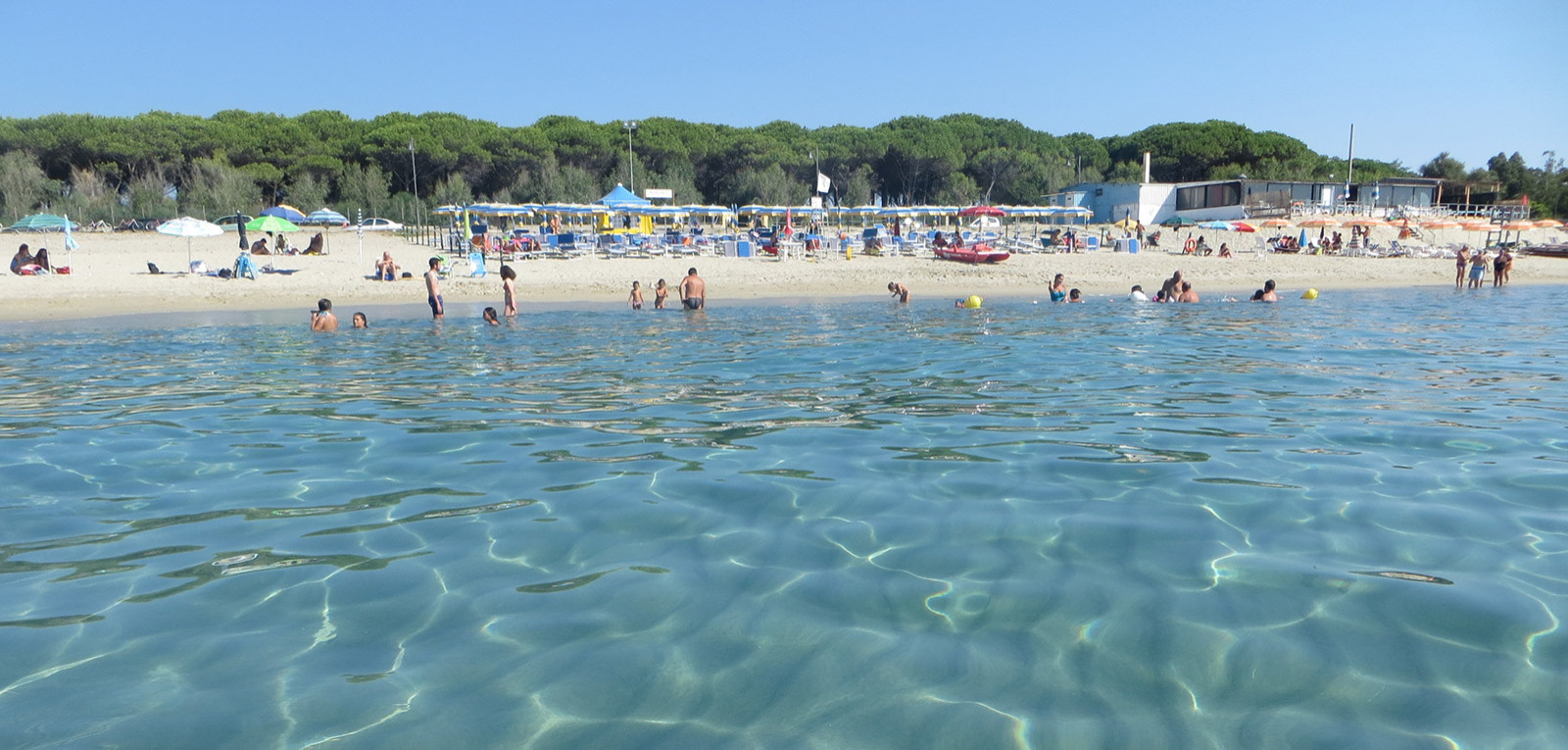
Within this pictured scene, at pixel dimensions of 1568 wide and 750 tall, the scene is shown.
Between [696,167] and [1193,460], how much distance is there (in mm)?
51242

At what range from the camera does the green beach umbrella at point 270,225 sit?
1873 centimetres

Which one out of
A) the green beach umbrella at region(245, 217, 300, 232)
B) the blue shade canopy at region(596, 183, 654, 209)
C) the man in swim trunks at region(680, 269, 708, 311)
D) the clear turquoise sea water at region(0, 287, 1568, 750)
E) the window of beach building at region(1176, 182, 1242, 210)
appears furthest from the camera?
the window of beach building at region(1176, 182, 1242, 210)

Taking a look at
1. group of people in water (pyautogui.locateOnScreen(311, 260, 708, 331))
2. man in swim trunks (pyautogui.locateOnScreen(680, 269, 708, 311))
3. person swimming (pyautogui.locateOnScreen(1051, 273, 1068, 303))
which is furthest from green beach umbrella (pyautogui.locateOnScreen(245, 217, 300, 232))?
person swimming (pyautogui.locateOnScreen(1051, 273, 1068, 303))

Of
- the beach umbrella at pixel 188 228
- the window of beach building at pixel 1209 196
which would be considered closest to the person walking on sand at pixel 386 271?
the beach umbrella at pixel 188 228

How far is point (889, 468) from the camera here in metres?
4.55

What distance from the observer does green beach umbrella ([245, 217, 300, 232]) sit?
18734mm

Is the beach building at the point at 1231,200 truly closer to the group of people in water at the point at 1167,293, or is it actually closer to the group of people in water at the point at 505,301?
the group of people in water at the point at 1167,293

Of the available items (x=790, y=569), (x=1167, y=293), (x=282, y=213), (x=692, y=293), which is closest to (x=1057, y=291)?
(x=1167, y=293)

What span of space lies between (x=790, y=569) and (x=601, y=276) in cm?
1783

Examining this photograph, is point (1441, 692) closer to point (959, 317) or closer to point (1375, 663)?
point (1375, 663)

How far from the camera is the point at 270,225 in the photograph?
19094mm

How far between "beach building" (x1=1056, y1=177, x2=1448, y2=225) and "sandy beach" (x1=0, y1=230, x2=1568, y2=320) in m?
16.3

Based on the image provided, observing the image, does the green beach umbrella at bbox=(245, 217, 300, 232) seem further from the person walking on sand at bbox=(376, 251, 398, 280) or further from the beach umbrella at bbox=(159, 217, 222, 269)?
the person walking on sand at bbox=(376, 251, 398, 280)

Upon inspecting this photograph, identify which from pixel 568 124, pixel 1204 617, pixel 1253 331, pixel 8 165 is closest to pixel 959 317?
pixel 1253 331
